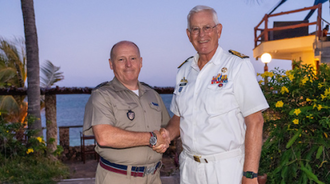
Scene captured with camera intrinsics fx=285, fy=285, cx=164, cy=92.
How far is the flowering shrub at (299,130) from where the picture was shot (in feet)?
9.53

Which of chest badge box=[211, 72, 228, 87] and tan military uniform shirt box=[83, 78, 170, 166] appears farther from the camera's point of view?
tan military uniform shirt box=[83, 78, 170, 166]

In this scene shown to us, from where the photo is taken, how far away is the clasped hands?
237cm

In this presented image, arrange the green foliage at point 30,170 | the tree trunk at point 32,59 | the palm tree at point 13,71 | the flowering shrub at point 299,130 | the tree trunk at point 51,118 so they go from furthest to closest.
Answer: the palm tree at point 13,71 → the tree trunk at point 51,118 → the tree trunk at point 32,59 → the green foliage at point 30,170 → the flowering shrub at point 299,130

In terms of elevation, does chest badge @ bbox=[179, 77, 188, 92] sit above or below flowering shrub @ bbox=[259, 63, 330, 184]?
above

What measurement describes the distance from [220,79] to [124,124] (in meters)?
0.87

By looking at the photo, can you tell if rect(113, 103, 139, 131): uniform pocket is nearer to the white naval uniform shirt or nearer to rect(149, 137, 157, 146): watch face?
rect(149, 137, 157, 146): watch face

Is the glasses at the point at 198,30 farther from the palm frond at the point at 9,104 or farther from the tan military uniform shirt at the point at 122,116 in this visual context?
the palm frond at the point at 9,104

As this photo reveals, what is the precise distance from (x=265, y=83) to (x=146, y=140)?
201cm

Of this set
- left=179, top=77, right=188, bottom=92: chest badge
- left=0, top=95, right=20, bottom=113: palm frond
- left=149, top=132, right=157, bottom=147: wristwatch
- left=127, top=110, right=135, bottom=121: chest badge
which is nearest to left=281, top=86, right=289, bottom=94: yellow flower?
left=179, top=77, right=188, bottom=92: chest badge

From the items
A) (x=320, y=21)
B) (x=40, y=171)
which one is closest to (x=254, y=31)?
(x=320, y=21)

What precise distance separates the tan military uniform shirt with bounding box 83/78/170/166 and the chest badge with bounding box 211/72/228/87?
696 millimetres

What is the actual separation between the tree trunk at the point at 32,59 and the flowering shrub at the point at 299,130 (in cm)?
489

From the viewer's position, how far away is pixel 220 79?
209 cm

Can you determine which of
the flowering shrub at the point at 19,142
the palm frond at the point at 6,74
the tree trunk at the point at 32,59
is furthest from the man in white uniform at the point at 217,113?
the palm frond at the point at 6,74
